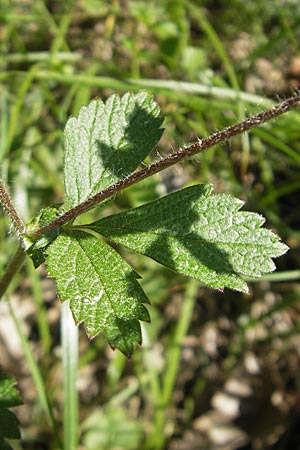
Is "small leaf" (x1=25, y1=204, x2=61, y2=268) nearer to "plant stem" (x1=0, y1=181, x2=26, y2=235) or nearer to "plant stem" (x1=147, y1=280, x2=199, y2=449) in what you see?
"plant stem" (x1=0, y1=181, x2=26, y2=235)

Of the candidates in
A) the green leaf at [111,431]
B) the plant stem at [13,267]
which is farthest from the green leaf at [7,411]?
the green leaf at [111,431]

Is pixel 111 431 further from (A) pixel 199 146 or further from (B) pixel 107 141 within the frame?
(A) pixel 199 146

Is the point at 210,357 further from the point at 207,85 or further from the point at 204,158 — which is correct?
the point at 207,85

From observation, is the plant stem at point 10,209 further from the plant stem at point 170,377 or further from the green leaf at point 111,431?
the green leaf at point 111,431

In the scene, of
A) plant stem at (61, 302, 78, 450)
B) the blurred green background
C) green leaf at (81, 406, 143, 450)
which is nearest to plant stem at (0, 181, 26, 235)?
plant stem at (61, 302, 78, 450)

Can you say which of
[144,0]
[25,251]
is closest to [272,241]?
[25,251]

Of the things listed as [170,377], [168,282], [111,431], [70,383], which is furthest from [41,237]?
[111,431]
